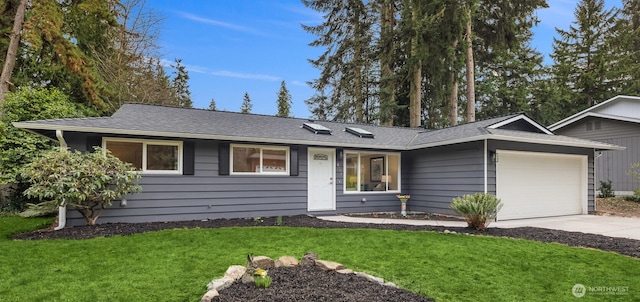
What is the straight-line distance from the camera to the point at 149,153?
8023 mm

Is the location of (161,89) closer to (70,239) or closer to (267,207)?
(267,207)

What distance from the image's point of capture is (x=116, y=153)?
772 cm

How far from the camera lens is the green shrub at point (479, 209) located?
7.06 meters

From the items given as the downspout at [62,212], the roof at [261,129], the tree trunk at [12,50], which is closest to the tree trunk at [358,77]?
the roof at [261,129]

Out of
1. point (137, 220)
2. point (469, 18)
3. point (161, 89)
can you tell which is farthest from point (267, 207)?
point (161, 89)

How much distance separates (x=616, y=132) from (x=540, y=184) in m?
8.19

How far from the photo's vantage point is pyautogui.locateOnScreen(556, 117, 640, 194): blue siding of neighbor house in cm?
1397

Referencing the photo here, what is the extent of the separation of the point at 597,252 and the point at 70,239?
27.7 feet

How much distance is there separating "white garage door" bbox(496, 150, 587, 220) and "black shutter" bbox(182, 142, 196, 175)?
738cm

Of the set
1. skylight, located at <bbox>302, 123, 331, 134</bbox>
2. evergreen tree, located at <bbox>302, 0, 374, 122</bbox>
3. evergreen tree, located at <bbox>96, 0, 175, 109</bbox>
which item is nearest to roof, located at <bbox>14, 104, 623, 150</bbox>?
skylight, located at <bbox>302, 123, 331, 134</bbox>

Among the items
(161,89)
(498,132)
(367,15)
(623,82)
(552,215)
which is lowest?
(552,215)

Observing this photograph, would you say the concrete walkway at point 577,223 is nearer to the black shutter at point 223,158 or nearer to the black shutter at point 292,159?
the black shutter at point 292,159

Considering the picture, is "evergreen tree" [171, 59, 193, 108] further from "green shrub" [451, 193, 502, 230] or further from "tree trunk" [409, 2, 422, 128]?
"green shrub" [451, 193, 502, 230]

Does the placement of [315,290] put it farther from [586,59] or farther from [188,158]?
[586,59]
